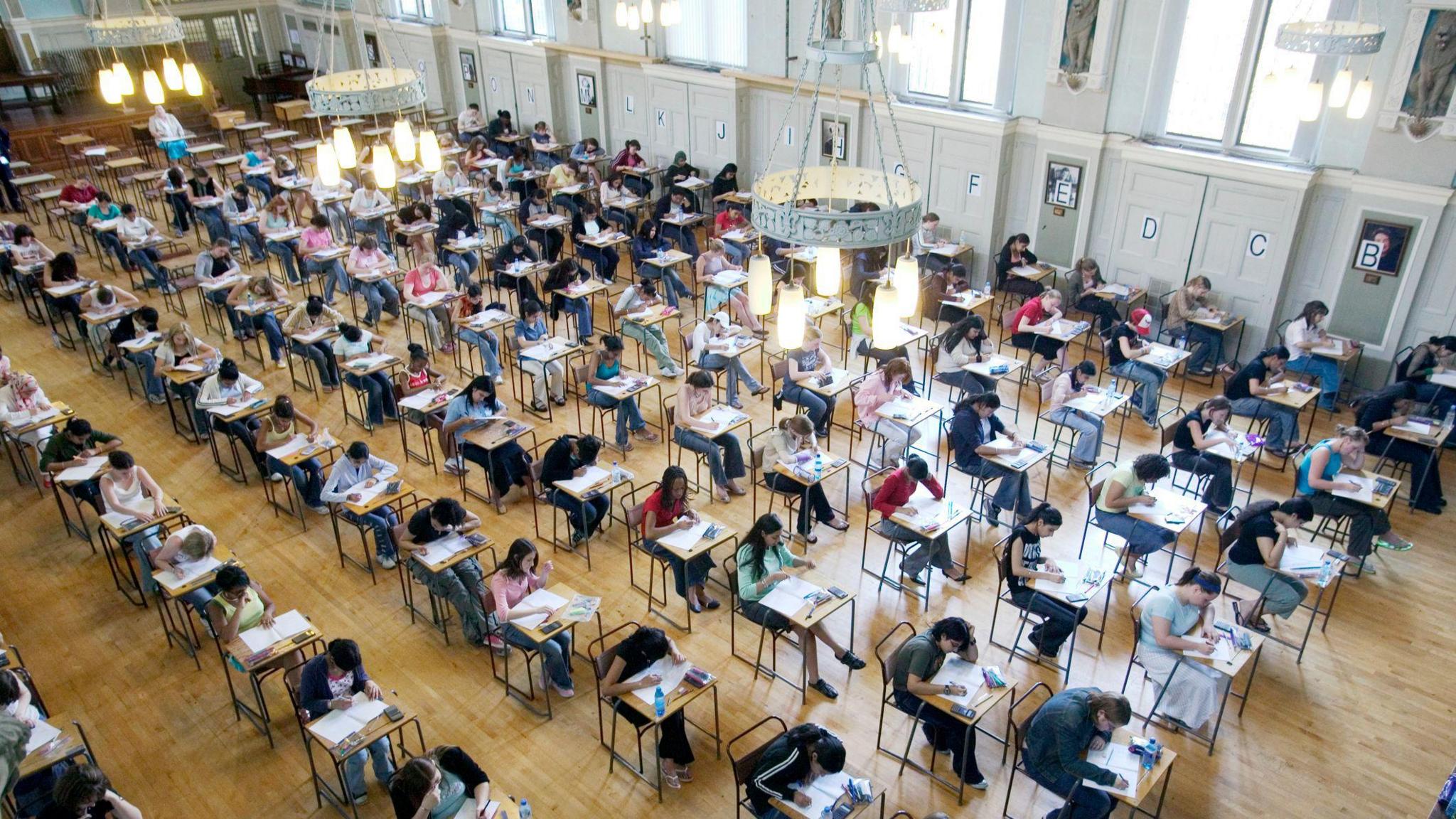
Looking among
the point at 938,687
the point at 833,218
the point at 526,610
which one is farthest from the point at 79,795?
the point at 833,218

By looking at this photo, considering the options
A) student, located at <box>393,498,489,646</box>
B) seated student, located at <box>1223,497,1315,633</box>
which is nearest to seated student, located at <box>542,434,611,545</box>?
student, located at <box>393,498,489,646</box>

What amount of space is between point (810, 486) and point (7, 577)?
798 cm

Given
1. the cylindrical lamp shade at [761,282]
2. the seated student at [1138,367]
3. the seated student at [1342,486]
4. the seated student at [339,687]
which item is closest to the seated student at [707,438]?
the cylindrical lamp shade at [761,282]

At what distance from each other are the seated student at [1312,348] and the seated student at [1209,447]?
2904mm

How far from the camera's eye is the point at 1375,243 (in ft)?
41.0

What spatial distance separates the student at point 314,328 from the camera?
1265 centimetres

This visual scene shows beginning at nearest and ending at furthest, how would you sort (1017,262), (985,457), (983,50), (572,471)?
(572,471) < (985,457) < (1017,262) < (983,50)

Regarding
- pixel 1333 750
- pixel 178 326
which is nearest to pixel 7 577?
pixel 178 326

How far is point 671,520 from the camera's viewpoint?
8.95 meters

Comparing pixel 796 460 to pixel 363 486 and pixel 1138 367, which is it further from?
pixel 1138 367

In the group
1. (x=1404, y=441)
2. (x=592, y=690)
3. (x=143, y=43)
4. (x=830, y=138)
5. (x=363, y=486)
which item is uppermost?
(x=143, y=43)

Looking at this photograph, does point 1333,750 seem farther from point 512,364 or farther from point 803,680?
point 512,364

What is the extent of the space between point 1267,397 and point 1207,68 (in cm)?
501

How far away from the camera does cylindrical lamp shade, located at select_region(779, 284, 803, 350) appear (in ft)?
22.3
